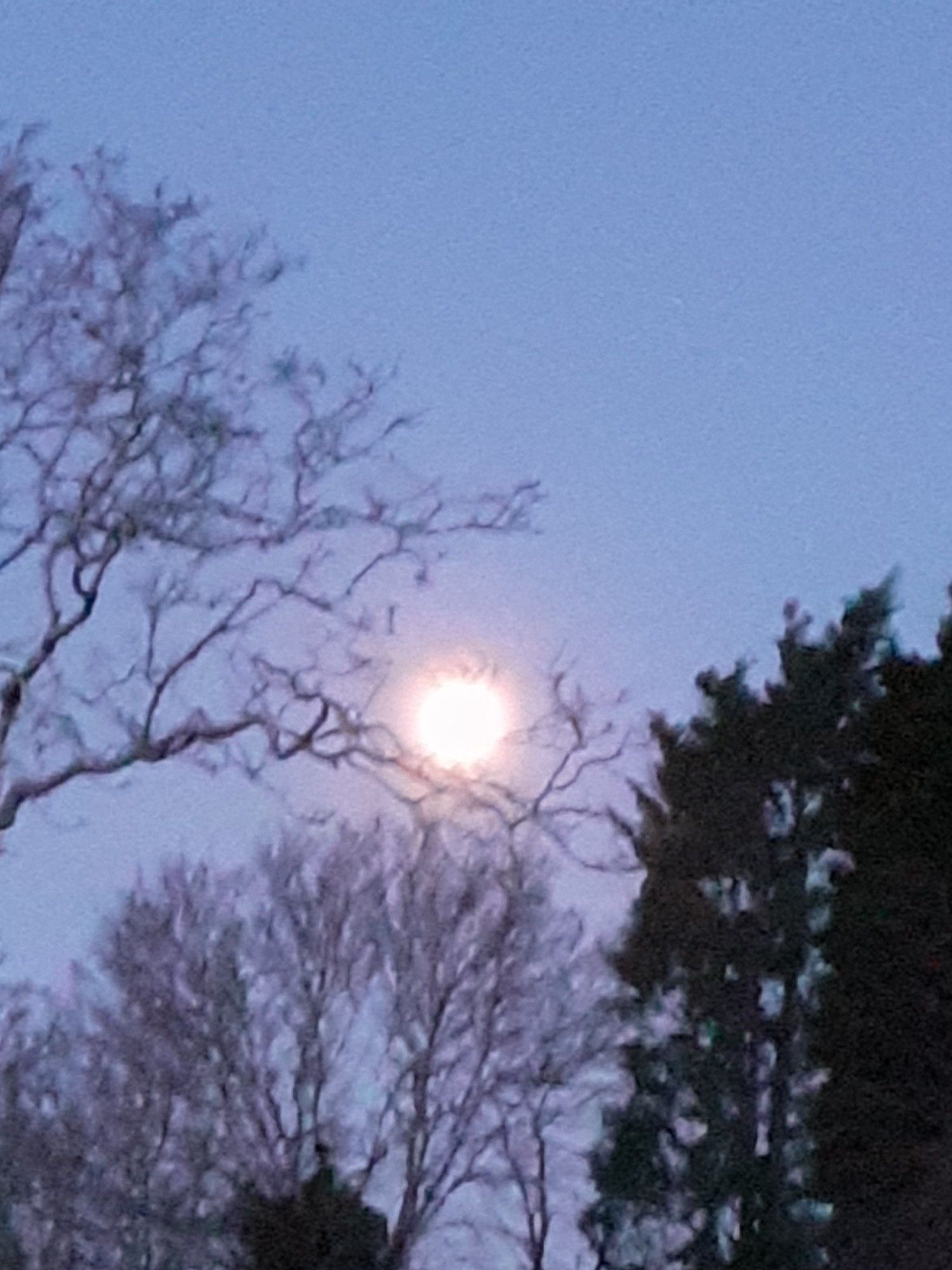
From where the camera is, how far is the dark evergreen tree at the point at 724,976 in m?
28.5

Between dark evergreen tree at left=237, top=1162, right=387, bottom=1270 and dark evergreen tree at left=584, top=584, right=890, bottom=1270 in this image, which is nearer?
dark evergreen tree at left=237, top=1162, right=387, bottom=1270

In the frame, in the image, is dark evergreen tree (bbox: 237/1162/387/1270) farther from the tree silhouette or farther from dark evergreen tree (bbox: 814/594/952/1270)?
dark evergreen tree (bbox: 814/594/952/1270)

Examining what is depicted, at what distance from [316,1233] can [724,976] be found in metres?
9.10

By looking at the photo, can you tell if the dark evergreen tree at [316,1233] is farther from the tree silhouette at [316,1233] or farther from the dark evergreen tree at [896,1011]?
the dark evergreen tree at [896,1011]

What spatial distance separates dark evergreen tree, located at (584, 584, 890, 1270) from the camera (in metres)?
28.5

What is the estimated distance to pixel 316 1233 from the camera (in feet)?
71.1

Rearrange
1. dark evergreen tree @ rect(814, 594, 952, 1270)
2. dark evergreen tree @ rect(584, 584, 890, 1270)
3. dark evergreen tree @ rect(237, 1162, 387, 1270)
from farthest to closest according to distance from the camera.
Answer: dark evergreen tree @ rect(584, 584, 890, 1270) < dark evergreen tree @ rect(237, 1162, 387, 1270) < dark evergreen tree @ rect(814, 594, 952, 1270)

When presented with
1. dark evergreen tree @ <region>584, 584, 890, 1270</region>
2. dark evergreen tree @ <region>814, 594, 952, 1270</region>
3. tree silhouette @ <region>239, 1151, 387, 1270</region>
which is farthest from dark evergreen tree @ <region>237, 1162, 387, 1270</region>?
dark evergreen tree @ <region>584, 584, 890, 1270</region>

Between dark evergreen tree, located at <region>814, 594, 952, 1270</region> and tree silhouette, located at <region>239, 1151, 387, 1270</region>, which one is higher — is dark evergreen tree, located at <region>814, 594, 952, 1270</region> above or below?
above

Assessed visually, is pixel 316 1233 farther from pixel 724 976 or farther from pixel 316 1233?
pixel 724 976

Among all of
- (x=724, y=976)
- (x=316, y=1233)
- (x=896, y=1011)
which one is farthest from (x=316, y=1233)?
(x=724, y=976)

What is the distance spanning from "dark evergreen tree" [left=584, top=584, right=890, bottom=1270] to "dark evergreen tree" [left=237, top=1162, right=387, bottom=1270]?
6839 mm

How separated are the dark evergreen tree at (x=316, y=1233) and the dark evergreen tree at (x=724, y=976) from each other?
6839mm

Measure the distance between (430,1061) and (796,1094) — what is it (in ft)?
15.0
